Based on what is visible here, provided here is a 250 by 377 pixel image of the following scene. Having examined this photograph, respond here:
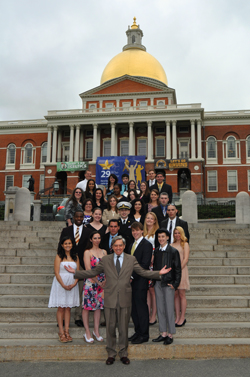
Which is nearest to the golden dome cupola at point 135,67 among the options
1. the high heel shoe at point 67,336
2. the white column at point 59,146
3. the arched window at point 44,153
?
the white column at point 59,146

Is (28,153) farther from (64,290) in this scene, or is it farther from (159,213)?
(64,290)

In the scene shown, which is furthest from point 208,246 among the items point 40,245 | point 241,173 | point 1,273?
point 241,173

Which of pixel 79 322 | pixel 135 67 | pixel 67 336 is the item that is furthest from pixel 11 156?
pixel 67 336

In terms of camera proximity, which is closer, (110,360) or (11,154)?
(110,360)

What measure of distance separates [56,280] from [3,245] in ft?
15.4

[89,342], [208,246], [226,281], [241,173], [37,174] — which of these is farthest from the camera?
[37,174]

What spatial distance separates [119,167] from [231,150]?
16.5 meters

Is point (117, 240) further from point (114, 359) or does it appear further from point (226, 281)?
point (226, 281)

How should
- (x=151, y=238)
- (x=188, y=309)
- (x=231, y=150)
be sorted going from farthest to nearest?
(x=231, y=150) < (x=188, y=309) < (x=151, y=238)

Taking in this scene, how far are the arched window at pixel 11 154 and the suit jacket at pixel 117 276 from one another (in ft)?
167

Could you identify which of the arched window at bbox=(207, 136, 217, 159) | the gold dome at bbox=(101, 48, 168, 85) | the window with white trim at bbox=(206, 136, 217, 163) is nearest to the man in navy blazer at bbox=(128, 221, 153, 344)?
the window with white trim at bbox=(206, 136, 217, 163)

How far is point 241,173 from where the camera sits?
48.0m

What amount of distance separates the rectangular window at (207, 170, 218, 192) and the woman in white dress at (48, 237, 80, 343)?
4401 centimetres

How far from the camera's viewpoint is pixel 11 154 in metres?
54.0
